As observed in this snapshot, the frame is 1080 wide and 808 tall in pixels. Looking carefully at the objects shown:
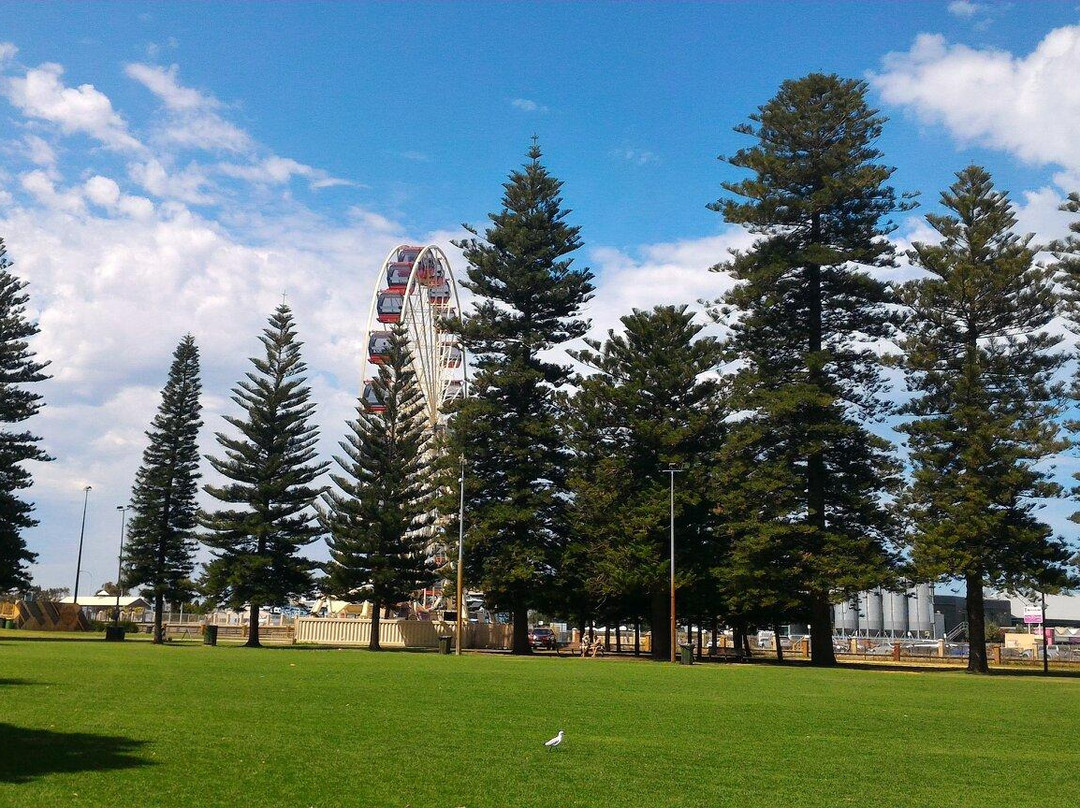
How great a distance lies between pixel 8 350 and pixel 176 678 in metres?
34.0

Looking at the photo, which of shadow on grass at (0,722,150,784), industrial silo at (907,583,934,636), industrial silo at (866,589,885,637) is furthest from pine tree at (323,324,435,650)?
industrial silo at (907,583,934,636)

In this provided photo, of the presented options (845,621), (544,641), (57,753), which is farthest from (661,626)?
(845,621)

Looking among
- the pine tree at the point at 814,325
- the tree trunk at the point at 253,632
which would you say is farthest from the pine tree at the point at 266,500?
the pine tree at the point at 814,325

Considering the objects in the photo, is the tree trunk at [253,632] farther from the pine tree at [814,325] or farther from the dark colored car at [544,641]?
the pine tree at [814,325]

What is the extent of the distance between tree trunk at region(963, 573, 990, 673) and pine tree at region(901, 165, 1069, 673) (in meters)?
0.05

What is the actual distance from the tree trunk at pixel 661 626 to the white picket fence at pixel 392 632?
38.4 feet

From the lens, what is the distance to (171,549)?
53.9m

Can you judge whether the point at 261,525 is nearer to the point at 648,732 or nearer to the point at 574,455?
the point at 574,455

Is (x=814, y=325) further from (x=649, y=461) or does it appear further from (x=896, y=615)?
(x=896, y=615)

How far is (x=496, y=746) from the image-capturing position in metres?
9.92

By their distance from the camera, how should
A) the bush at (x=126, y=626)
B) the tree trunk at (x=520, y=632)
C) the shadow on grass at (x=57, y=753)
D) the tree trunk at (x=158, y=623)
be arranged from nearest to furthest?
the shadow on grass at (x=57, y=753), the tree trunk at (x=520, y=632), the tree trunk at (x=158, y=623), the bush at (x=126, y=626)

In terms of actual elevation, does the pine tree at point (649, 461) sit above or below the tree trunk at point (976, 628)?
above

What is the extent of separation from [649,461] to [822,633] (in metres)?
10.5

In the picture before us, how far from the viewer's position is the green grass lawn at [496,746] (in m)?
7.46
